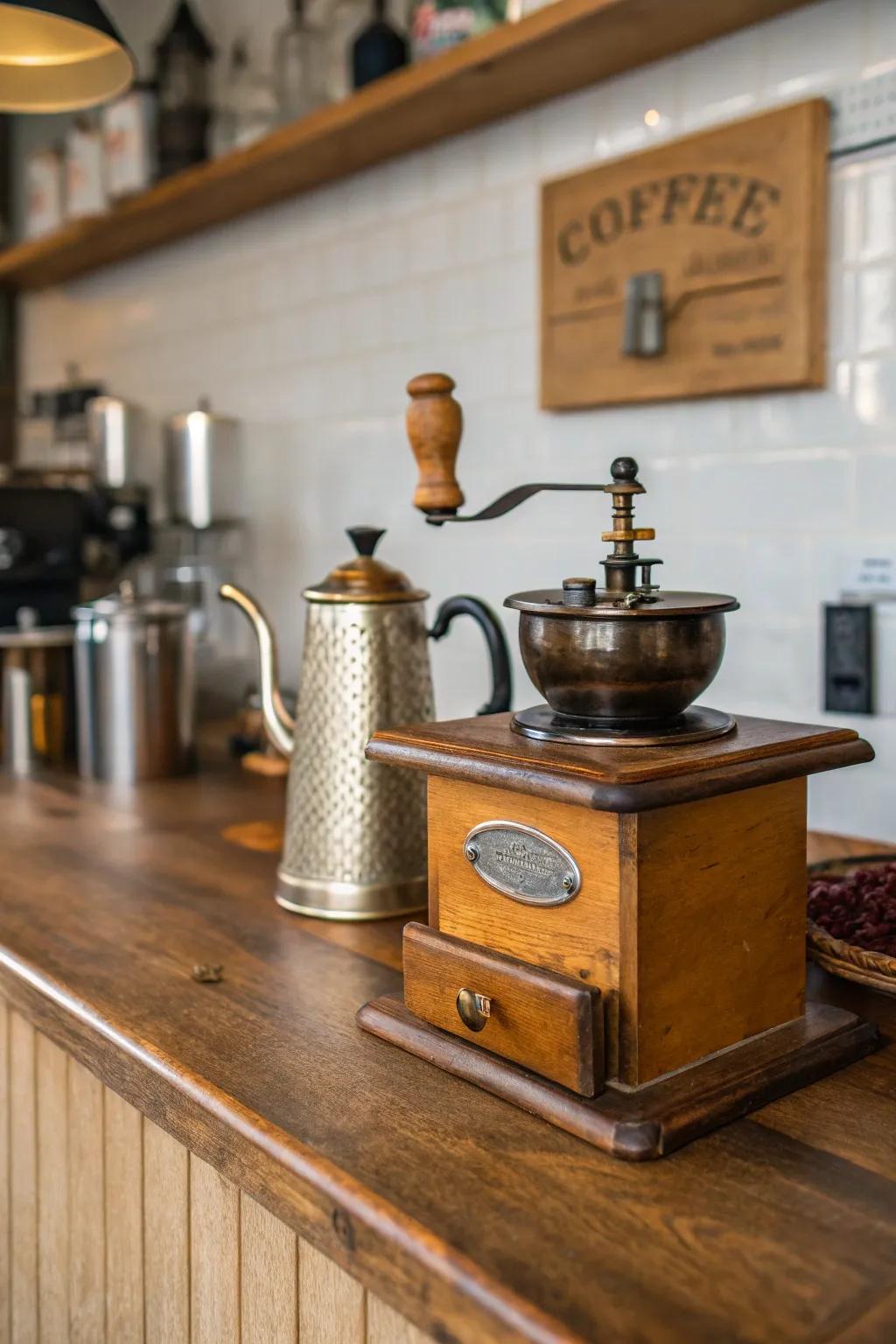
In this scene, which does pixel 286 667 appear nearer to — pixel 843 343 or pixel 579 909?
pixel 843 343

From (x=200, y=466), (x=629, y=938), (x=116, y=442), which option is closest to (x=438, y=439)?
A: (x=629, y=938)

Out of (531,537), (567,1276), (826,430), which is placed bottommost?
(567,1276)

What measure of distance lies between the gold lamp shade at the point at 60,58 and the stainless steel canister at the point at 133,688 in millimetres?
749

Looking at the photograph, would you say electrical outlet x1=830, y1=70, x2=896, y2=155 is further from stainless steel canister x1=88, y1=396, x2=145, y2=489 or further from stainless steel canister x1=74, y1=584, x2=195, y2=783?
stainless steel canister x1=88, y1=396, x2=145, y2=489

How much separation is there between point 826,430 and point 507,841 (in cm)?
93

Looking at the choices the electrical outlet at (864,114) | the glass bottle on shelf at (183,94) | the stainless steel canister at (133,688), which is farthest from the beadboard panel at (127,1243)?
the glass bottle on shelf at (183,94)

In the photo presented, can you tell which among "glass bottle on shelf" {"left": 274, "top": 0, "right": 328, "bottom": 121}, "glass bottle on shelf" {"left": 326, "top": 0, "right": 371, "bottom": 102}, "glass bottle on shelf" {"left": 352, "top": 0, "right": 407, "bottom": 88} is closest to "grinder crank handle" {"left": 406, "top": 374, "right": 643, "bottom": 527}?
"glass bottle on shelf" {"left": 352, "top": 0, "right": 407, "bottom": 88}

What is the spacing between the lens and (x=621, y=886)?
0.81 m

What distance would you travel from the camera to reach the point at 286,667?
8.17ft

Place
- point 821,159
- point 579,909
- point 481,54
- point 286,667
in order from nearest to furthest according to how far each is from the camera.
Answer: point 579,909 → point 821,159 → point 481,54 → point 286,667

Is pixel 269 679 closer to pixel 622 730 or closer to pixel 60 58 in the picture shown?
pixel 622 730

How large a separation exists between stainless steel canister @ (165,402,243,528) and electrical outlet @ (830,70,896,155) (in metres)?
1.40

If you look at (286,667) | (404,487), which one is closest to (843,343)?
(404,487)

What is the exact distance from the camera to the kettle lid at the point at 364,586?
1260 mm
